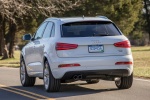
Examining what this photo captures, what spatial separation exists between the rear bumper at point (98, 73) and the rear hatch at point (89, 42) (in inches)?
15.7

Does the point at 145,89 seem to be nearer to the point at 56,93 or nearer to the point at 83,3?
the point at 56,93

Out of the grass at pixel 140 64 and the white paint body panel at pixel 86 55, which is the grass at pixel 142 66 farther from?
the white paint body panel at pixel 86 55

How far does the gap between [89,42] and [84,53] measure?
0.29 meters

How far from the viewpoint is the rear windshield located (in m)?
12.2

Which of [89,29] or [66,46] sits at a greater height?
[89,29]

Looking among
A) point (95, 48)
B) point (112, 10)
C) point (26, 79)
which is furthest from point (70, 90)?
point (112, 10)

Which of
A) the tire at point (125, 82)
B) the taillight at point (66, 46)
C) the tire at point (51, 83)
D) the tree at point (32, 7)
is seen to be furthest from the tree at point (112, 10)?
the taillight at point (66, 46)

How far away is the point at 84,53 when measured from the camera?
11.8 meters

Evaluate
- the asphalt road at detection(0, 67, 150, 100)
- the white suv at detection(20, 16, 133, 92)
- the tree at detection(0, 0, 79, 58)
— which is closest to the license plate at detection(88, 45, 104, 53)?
the white suv at detection(20, 16, 133, 92)

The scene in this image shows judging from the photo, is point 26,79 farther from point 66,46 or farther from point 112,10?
point 112,10

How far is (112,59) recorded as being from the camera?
1181 centimetres

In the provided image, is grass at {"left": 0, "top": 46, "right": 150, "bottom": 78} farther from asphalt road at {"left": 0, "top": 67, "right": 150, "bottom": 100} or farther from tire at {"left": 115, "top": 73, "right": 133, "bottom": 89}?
tire at {"left": 115, "top": 73, "right": 133, "bottom": 89}

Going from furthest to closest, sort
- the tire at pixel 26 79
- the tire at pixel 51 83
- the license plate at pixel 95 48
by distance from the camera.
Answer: the tire at pixel 26 79, the tire at pixel 51 83, the license plate at pixel 95 48

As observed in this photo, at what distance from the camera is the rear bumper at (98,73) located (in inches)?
461
